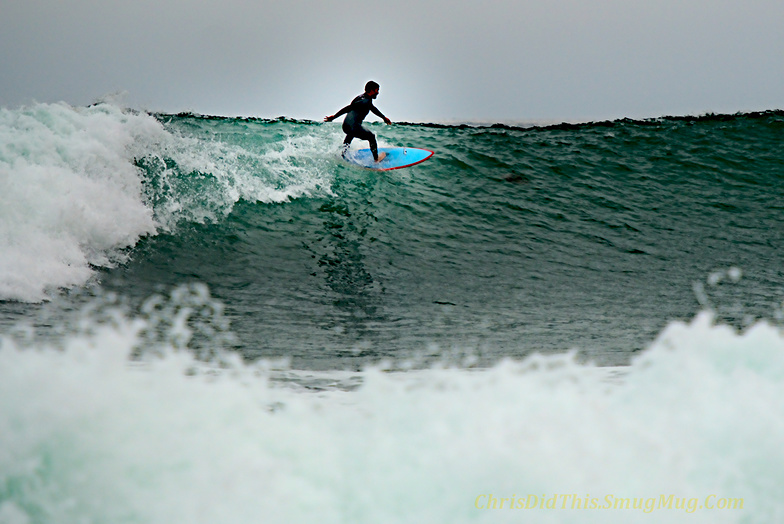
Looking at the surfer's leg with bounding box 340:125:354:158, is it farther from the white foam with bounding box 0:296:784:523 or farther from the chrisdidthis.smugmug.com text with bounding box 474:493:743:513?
the chrisdidthis.smugmug.com text with bounding box 474:493:743:513

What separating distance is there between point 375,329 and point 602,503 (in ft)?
8.27

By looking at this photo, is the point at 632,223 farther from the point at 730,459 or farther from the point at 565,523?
the point at 565,523

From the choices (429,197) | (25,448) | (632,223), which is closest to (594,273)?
(632,223)

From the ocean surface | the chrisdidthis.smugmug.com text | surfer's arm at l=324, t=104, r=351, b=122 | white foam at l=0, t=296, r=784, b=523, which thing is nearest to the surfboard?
the ocean surface

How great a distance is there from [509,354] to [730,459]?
170cm

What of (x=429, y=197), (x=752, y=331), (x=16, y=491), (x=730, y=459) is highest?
(x=429, y=197)

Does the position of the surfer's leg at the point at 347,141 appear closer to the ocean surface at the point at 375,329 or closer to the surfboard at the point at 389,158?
the surfboard at the point at 389,158

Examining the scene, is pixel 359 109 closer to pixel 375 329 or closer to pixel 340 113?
pixel 340 113

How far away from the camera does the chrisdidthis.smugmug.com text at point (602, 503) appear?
6.88 feet

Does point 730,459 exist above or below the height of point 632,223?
below

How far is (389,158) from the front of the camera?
855 cm

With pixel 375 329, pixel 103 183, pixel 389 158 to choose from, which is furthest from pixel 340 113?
pixel 375 329

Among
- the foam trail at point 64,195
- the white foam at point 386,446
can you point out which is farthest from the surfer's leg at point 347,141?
the white foam at point 386,446

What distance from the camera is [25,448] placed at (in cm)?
213
